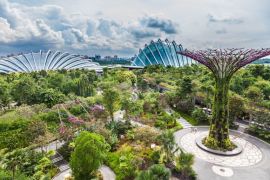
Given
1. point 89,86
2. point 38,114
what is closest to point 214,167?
point 38,114

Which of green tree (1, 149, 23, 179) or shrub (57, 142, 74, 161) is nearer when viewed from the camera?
green tree (1, 149, 23, 179)

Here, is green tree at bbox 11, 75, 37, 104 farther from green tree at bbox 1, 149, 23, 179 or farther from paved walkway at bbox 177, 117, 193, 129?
paved walkway at bbox 177, 117, 193, 129

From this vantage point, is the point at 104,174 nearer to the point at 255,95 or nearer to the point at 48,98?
the point at 48,98

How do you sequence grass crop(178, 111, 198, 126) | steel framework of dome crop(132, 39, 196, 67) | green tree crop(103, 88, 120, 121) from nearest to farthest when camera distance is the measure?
green tree crop(103, 88, 120, 121) < grass crop(178, 111, 198, 126) < steel framework of dome crop(132, 39, 196, 67)

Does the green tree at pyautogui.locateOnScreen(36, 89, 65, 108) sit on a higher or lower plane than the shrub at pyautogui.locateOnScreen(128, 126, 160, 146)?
higher

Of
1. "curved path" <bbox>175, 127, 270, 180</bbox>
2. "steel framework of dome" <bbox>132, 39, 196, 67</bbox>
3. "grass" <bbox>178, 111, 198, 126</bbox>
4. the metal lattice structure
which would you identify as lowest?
"curved path" <bbox>175, 127, 270, 180</bbox>

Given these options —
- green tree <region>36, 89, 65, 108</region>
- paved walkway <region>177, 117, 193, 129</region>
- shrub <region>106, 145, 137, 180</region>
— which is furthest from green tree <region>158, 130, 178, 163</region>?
green tree <region>36, 89, 65, 108</region>

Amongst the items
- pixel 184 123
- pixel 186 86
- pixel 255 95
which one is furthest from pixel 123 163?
pixel 255 95
